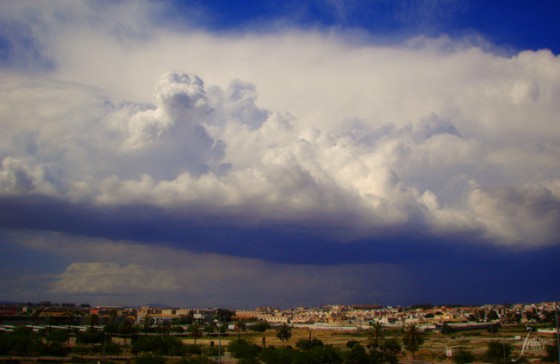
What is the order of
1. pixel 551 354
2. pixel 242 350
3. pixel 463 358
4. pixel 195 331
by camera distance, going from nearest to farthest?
pixel 242 350 < pixel 463 358 < pixel 551 354 < pixel 195 331

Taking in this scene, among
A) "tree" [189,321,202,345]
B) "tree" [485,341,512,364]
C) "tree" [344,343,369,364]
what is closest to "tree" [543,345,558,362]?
"tree" [485,341,512,364]

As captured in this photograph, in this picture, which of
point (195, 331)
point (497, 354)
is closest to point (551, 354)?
point (497, 354)

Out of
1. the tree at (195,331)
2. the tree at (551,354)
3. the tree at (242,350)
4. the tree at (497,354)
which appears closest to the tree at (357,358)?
the tree at (242,350)

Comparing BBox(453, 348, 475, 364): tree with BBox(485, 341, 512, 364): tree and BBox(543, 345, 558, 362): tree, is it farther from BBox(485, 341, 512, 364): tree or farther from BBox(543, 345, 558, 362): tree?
BBox(543, 345, 558, 362): tree

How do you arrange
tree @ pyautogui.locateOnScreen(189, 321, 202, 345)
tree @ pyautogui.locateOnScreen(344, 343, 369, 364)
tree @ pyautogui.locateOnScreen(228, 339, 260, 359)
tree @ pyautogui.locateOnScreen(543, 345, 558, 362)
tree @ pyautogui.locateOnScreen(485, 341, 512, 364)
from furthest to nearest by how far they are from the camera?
tree @ pyautogui.locateOnScreen(189, 321, 202, 345) < tree @ pyautogui.locateOnScreen(543, 345, 558, 362) < tree @ pyautogui.locateOnScreen(485, 341, 512, 364) < tree @ pyautogui.locateOnScreen(228, 339, 260, 359) < tree @ pyautogui.locateOnScreen(344, 343, 369, 364)

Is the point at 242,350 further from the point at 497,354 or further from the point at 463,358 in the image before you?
the point at 497,354

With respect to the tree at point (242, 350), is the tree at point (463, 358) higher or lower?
lower

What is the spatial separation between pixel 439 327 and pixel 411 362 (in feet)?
308

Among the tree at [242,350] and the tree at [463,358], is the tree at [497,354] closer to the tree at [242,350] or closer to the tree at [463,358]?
the tree at [463,358]

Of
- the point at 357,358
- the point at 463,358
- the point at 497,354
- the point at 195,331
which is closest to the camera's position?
the point at 357,358

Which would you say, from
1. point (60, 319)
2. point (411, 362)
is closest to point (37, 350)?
point (411, 362)

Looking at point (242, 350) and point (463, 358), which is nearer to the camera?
point (242, 350)

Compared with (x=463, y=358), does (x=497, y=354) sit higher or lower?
higher

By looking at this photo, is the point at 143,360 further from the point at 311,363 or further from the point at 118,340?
the point at 118,340
